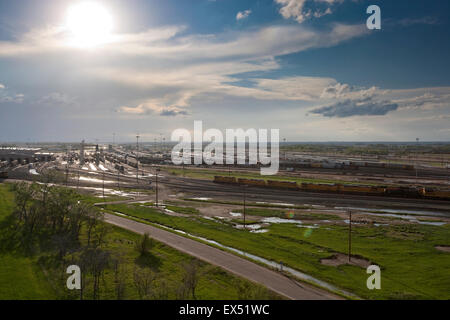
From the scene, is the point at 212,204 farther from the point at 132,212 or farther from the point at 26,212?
the point at 26,212

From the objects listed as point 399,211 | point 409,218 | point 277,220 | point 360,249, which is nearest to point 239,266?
point 360,249

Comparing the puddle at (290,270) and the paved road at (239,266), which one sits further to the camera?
the puddle at (290,270)

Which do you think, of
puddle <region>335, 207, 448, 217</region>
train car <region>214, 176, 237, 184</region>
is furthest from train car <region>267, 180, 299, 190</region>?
puddle <region>335, 207, 448, 217</region>

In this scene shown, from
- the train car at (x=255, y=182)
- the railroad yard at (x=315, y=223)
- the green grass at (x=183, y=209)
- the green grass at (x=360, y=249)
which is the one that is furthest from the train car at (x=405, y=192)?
the green grass at (x=183, y=209)

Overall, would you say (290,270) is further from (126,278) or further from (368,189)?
(368,189)

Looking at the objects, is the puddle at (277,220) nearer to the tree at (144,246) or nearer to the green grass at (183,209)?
the green grass at (183,209)

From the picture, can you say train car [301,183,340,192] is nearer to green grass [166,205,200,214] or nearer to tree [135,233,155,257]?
green grass [166,205,200,214]

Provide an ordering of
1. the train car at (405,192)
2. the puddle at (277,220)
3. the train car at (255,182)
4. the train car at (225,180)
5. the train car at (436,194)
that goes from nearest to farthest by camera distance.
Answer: the puddle at (277,220) < the train car at (436,194) < the train car at (405,192) < the train car at (255,182) < the train car at (225,180)
